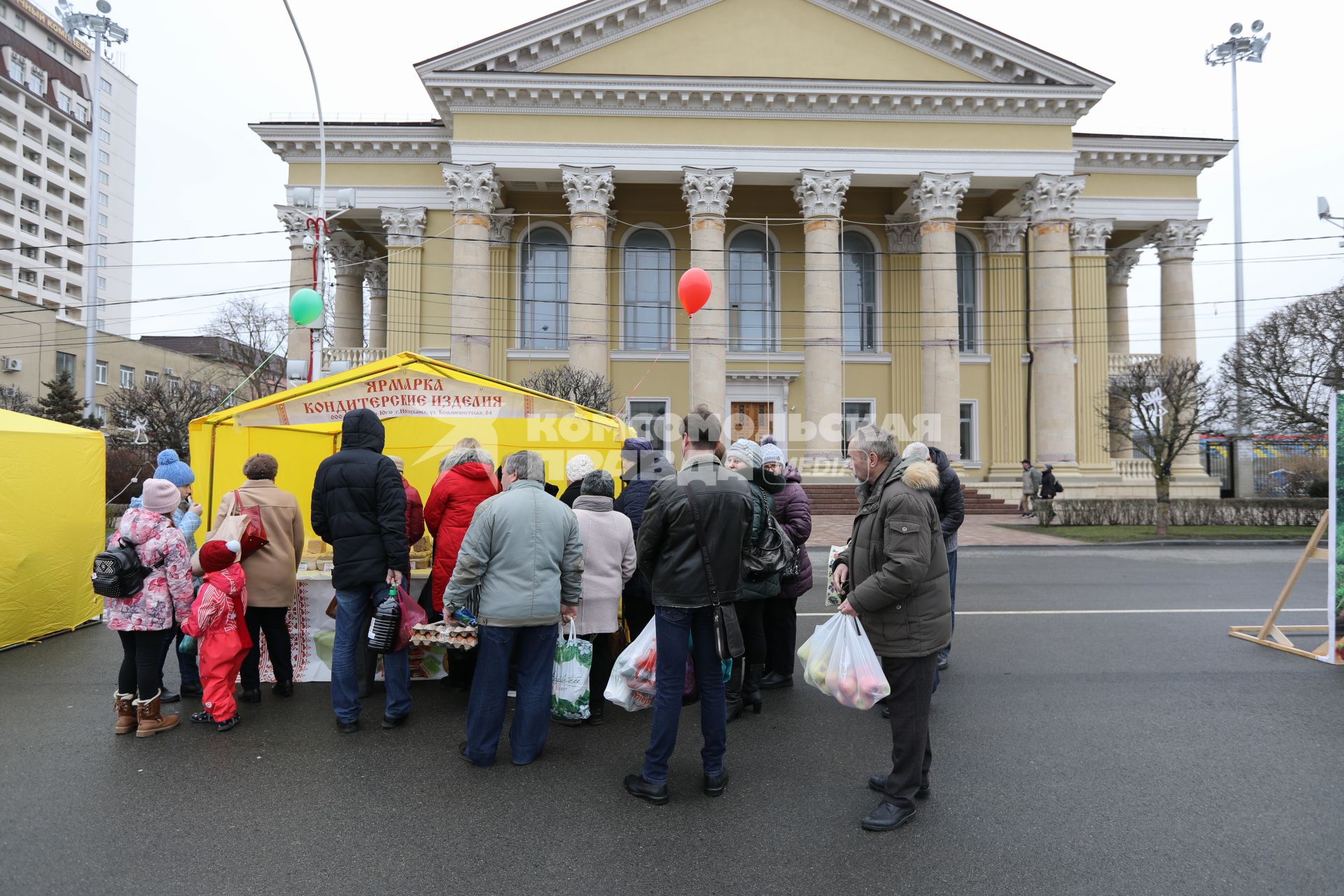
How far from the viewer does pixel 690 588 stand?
13.2 ft

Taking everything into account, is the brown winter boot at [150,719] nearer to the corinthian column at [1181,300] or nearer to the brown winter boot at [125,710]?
the brown winter boot at [125,710]

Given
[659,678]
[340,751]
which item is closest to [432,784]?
[340,751]

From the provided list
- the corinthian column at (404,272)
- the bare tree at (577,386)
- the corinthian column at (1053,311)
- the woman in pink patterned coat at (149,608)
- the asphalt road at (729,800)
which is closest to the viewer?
the asphalt road at (729,800)

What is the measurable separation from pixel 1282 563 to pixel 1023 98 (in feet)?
58.3

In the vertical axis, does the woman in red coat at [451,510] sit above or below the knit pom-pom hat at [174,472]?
below

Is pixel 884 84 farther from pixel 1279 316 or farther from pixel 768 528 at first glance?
pixel 768 528

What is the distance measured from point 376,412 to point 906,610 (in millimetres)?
4673

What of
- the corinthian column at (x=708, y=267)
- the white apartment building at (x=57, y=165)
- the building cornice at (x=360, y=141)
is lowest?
the corinthian column at (x=708, y=267)

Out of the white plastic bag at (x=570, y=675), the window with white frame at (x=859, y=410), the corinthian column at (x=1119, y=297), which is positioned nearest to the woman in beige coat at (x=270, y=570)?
the white plastic bag at (x=570, y=675)

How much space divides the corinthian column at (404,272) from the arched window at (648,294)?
7.57m

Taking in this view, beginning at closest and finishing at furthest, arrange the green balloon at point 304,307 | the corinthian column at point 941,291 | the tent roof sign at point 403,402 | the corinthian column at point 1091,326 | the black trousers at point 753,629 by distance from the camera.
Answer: the black trousers at point 753,629 < the tent roof sign at point 403,402 < the green balloon at point 304,307 < the corinthian column at point 941,291 < the corinthian column at point 1091,326

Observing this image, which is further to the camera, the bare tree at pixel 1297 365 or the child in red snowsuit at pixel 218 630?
the bare tree at pixel 1297 365

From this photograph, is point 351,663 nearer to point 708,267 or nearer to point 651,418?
point 708,267

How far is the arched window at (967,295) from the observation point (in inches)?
1171
